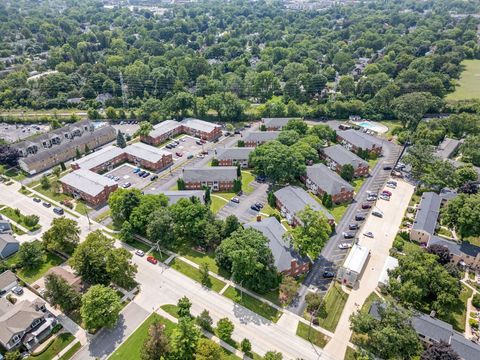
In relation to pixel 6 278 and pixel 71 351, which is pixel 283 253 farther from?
pixel 6 278

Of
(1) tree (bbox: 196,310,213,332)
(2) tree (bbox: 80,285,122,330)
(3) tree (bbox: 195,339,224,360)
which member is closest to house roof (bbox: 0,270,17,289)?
(2) tree (bbox: 80,285,122,330)

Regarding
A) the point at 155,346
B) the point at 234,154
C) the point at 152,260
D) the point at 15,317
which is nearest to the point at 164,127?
the point at 234,154

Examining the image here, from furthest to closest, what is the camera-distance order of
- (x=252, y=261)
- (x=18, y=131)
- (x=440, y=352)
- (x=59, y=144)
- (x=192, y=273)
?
(x=18, y=131), (x=59, y=144), (x=192, y=273), (x=252, y=261), (x=440, y=352)

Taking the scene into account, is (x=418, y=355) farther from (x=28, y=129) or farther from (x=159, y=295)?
(x=28, y=129)

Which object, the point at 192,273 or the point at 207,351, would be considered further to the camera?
the point at 192,273

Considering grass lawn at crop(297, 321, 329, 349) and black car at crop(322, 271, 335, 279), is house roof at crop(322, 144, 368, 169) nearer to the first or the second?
black car at crop(322, 271, 335, 279)

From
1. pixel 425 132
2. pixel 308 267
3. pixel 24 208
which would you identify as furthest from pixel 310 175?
pixel 24 208
